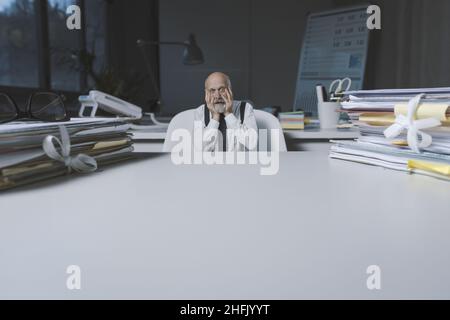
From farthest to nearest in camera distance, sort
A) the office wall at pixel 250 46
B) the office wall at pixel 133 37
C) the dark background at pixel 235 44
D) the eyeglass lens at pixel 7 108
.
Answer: the office wall at pixel 250 46 < the office wall at pixel 133 37 < the dark background at pixel 235 44 < the eyeglass lens at pixel 7 108

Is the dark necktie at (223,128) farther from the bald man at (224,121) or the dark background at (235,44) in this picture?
the dark background at (235,44)

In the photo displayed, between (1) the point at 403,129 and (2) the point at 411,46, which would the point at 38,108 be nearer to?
(1) the point at 403,129

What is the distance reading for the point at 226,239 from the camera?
293 millimetres

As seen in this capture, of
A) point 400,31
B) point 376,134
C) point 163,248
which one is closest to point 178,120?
point 376,134

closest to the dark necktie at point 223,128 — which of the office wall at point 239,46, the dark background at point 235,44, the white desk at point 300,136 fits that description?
the white desk at point 300,136

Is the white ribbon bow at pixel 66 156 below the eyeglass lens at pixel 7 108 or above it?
below

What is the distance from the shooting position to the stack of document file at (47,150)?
0.47 metres

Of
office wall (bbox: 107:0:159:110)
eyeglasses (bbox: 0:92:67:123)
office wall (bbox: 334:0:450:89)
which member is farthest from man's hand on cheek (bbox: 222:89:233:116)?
office wall (bbox: 107:0:159:110)

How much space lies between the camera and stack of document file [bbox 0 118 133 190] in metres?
0.47

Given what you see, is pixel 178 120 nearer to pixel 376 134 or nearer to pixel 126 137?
pixel 126 137

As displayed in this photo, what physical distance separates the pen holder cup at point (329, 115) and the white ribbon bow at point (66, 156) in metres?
1.36

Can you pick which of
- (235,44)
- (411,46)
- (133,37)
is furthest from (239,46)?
(411,46)

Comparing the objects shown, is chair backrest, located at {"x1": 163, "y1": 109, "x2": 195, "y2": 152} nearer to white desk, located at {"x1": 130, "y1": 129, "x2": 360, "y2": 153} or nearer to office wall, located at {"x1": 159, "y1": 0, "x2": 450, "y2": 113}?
white desk, located at {"x1": 130, "y1": 129, "x2": 360, "y2": 153}

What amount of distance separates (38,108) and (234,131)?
909 millimetres
